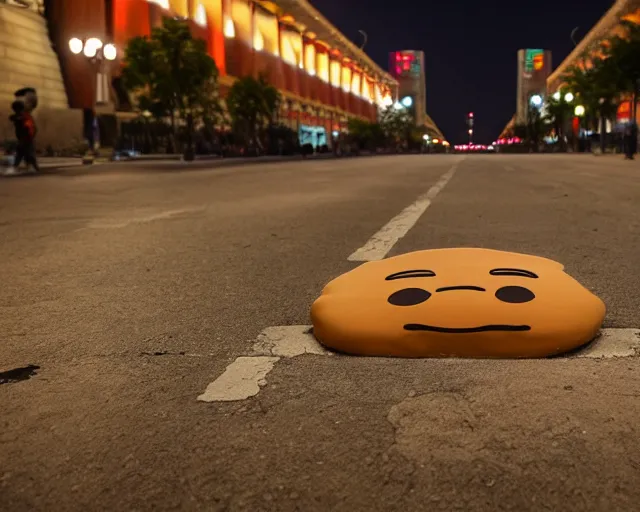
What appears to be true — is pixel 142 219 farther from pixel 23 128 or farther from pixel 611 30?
pixel 611 30

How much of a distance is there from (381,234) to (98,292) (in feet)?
10.3

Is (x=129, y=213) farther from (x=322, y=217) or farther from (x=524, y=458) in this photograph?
(x=524, y=458)

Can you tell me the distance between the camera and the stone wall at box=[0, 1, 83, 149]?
41906mm

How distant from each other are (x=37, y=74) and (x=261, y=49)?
37.8 meters

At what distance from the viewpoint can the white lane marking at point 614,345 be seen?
117 inches

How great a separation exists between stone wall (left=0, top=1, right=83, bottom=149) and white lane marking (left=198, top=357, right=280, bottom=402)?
126 feet

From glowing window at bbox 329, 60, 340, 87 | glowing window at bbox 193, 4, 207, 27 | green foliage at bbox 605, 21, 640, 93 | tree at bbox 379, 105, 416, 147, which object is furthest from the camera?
tree at bbox 379, 105, 416, 147

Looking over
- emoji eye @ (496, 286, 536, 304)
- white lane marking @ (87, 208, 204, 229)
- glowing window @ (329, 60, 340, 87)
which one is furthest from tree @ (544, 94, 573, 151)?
emoji eye @ (496, 286, 536, 304)

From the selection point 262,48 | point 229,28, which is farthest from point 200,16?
point 262,48

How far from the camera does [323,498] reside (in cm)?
178

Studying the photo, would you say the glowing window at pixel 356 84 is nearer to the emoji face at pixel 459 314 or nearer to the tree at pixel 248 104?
the tree at pixel 248 104

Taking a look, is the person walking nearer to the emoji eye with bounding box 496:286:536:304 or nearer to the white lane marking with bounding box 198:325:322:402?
the white lane marking with bounding box 198:325:322:402

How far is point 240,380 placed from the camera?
271 cm

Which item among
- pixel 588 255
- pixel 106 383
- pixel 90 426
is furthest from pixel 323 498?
pixel 588 255
